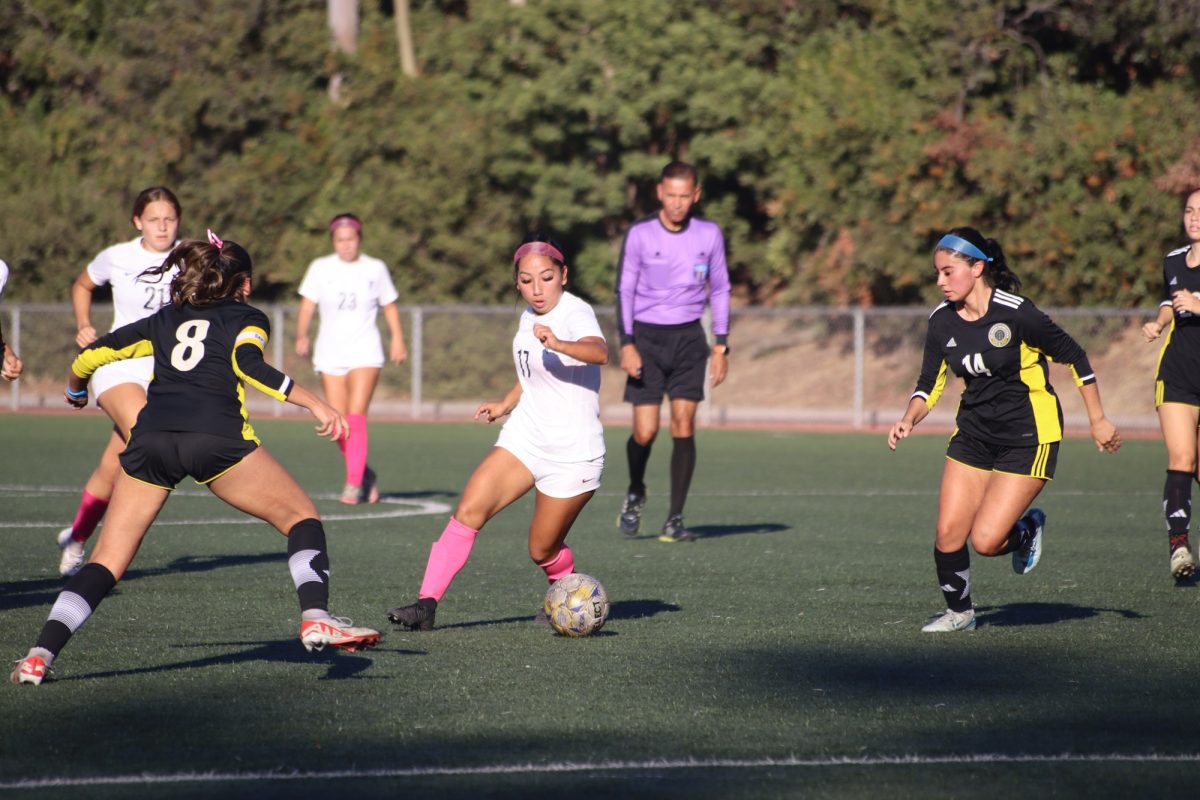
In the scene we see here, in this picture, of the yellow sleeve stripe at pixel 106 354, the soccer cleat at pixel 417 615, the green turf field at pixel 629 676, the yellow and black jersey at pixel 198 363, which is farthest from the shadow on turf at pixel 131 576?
the yellow and black jersey at pixel 198 363

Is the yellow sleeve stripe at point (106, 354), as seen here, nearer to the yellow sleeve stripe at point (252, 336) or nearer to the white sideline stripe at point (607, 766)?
the yellow sleeve stripe at point (252, 336)

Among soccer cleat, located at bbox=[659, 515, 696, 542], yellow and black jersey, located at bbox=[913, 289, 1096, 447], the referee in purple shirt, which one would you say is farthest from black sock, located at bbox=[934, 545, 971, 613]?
the referee in purple shirt

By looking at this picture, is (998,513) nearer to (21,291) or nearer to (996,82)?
(996,82)

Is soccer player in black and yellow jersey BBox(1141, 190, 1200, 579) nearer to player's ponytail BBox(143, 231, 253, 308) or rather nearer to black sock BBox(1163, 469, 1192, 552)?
black sock BBox(1163, 469, 1192, 552)

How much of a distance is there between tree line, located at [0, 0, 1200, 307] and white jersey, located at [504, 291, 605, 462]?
2271 centimetres

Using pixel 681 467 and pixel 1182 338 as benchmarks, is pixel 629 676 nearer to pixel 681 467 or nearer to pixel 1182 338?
pixel 1182 338

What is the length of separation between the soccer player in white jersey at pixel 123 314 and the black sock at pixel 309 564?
2970mm

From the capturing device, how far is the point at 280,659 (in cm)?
670

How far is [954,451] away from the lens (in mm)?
7637

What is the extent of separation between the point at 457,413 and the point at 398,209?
6.82 m

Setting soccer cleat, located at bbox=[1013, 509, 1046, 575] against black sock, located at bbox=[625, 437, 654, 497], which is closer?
soccer cleat, located at bbox=[1013, 509, 1046, 575]

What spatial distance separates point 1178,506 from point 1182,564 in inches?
21.2

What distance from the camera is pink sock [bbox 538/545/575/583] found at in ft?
25.1

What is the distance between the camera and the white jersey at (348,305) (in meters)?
13.4
